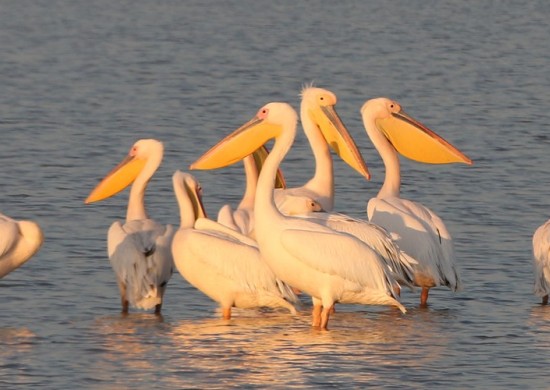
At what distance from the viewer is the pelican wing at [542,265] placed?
9461 millimetres

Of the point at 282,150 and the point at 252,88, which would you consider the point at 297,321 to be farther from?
the point at 252,88

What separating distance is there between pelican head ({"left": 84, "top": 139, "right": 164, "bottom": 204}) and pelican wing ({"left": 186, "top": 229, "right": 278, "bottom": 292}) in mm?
1518

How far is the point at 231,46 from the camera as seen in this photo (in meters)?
22.0

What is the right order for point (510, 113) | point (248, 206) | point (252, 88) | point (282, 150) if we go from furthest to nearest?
point (252, 88)
point (510, 113)
point (248, 206)
point (282, 150)

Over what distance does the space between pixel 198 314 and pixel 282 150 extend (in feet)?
3.70

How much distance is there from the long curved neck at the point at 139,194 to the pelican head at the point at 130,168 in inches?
2.8

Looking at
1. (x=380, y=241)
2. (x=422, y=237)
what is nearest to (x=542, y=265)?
(x=422, y=237)

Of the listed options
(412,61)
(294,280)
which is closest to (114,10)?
(412,61)

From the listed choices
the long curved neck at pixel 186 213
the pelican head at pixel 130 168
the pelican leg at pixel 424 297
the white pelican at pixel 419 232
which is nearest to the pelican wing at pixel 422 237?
the white pelican at pixel 419 232

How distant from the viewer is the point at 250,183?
10.7 metres

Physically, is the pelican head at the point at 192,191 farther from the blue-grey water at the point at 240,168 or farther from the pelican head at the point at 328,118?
the pelican head at the point at 328,118

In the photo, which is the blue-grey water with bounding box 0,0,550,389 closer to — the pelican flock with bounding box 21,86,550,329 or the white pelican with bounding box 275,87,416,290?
the pelican flock with bounding box 21,86,550,329

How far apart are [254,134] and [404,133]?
1741 millimetres

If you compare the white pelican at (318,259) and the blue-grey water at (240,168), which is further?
the white pelican at (318,259)
